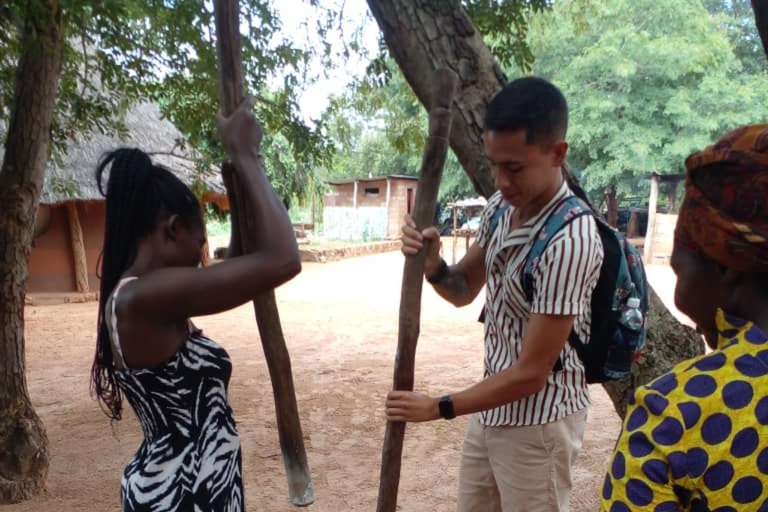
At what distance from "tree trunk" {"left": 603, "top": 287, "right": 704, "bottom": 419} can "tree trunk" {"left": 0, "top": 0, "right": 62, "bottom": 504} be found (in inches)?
131

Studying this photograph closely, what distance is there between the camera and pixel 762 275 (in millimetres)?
937

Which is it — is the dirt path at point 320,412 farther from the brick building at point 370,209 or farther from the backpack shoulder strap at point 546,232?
the brick building at point 370,209

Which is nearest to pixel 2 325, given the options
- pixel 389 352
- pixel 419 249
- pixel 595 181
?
pixel 419 249

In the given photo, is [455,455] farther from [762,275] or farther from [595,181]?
[595,181]

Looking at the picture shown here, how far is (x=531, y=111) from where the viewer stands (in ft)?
5.31

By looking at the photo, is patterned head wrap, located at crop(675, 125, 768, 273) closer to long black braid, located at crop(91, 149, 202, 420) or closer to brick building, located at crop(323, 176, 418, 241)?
long black braid, located at crop(91, 149, 202, 420)

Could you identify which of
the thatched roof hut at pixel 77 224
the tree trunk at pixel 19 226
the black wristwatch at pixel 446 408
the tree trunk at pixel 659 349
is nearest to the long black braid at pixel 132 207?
the black wristwatch at pixel 446 408

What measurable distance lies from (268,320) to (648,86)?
18.4m

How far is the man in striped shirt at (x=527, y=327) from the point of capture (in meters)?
1.56

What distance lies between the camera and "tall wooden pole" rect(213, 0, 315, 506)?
1.63 metres

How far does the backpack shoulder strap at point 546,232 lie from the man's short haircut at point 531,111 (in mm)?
185

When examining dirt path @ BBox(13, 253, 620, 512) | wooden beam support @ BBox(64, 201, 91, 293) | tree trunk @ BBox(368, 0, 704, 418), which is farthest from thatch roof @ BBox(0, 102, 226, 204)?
tree trunk @ BBox(368, 0, 704, 418)

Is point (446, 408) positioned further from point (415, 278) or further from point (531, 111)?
point (531, 111)

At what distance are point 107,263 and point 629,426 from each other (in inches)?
48.5
